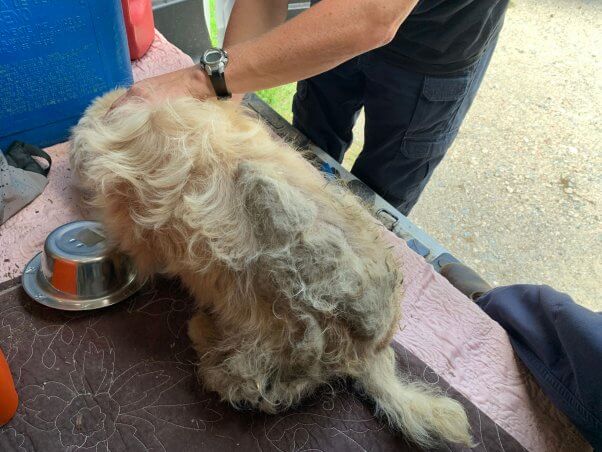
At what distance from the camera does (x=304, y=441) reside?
96 cm

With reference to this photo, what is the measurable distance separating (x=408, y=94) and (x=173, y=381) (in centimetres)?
99

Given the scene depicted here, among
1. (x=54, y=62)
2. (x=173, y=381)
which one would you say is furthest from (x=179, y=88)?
(x=173, y=381)

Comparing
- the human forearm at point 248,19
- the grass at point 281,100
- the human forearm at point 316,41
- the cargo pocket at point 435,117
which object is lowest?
the grass at point 281,100

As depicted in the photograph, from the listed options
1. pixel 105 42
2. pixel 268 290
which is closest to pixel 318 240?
pixel 268 290

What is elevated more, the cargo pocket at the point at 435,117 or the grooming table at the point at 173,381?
the cargo pocket at the point at 435,117

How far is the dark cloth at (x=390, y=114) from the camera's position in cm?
137

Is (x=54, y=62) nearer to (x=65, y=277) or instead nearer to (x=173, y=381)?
(x=65, y=277)

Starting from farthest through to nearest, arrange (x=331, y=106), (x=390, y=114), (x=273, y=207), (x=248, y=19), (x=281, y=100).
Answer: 1. (x=281, y=100)
2. (x=331, y=106)
3. (x=390, y=114)
4. (x=248, y=19)
5. (x=273, y=207)

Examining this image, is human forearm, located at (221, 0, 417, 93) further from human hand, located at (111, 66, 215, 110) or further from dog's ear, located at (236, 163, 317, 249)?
dog's ear, located at (236, 163, 317, 249)

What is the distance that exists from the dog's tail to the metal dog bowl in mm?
585

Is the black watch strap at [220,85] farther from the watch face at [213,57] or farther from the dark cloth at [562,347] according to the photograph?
the dark cloth at [562,347]

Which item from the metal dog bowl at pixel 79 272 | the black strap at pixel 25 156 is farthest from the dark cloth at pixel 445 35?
the black strap at pixel 25 156

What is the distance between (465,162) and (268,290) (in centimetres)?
216

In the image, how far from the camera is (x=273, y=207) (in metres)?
0.82
